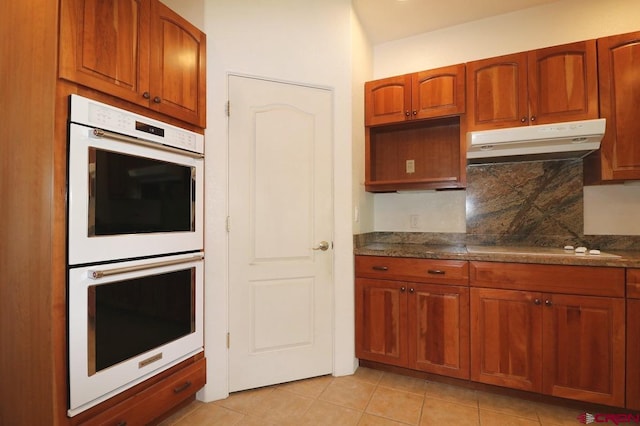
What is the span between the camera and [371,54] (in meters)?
2.85

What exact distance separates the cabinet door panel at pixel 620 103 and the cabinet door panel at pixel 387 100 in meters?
1.23

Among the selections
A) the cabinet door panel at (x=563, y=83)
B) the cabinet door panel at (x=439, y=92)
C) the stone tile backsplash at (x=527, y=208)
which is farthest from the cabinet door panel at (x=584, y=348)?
the cabinet door panel at (x=439, y=92)

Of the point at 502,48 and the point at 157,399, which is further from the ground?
the point at 502,48

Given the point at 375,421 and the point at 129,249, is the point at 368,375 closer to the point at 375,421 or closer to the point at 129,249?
the point at 375,421

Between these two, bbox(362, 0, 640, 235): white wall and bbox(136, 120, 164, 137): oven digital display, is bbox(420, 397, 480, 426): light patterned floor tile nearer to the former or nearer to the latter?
bbox(362, 0, 640, 235): white wall

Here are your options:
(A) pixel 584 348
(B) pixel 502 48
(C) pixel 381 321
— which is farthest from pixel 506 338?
(B) pixel 502 48

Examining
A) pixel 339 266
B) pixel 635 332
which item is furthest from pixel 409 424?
pixel 635 332

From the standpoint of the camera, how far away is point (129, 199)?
4.77 ft

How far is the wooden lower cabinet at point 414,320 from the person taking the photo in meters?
2.02

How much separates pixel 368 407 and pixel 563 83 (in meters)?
2.46

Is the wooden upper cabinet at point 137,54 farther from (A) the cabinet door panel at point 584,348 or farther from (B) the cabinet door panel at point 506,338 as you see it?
(A) the cabinet door panel at point 584,348

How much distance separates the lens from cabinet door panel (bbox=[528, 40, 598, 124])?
1.98m

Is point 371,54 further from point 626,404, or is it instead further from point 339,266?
point 626,404

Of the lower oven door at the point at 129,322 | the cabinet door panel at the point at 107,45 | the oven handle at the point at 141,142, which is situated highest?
the cabinet door panel at the point at 107,45
